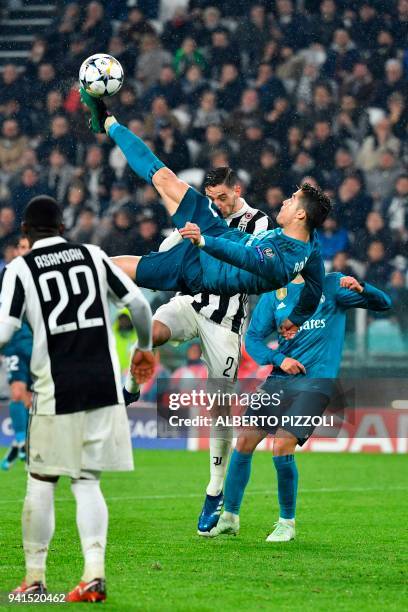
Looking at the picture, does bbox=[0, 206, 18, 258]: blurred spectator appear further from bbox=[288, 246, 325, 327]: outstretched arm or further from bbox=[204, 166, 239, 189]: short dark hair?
bbox=[288, 246, 325, 327]: outstretched arm

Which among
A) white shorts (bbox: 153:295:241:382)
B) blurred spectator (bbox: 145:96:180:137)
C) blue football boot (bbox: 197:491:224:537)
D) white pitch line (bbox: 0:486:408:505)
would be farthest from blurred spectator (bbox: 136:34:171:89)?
blue football boot (bbox: 197:491:224:537)

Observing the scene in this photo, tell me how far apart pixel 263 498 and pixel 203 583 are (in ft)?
14.1

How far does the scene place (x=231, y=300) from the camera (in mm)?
8289

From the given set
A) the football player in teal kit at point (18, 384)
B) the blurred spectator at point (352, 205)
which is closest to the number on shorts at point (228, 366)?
the football player in teal kit at point (18, 384)

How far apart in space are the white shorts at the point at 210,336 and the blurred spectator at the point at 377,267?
6246 mm

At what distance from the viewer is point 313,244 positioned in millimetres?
7262

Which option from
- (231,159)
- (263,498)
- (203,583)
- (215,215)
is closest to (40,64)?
(231,159)

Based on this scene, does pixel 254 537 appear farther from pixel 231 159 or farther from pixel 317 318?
pixel 231 159

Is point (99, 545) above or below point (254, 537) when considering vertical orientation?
above

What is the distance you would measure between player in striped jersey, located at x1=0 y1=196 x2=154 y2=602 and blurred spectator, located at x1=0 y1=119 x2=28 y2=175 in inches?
474

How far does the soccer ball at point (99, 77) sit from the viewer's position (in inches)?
288

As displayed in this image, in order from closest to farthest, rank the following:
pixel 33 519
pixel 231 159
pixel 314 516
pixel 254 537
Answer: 1. pixel 33 519
2. pixel 254 537
3. pixel 314 516
4. pixel 231 159

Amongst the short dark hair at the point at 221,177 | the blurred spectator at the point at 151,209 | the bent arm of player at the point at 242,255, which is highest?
the short dark hair at the point at 221,177

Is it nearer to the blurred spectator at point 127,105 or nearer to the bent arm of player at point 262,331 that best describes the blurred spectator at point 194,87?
the blurred spectator at point 127,105
